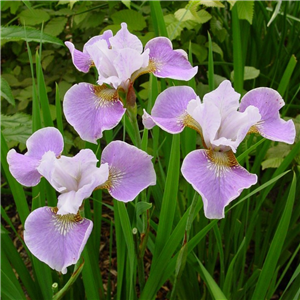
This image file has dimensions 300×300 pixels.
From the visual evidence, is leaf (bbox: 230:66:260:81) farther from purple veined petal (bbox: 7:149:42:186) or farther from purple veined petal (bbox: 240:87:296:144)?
purple veined petal (bbox: 7:149:42:186)

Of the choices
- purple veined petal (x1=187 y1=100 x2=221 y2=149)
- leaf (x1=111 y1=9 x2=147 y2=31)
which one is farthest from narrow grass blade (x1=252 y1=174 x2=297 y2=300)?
leaf (x1=111 y1=9 x2=147 y2=31)

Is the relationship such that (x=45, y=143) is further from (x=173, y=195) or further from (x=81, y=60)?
(x=173, y=195)

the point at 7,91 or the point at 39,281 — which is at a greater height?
the point at 7,91

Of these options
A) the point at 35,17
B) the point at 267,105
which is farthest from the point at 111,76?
the point at 35,17

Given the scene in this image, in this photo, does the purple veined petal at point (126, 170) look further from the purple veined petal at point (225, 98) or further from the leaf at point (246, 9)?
the leaf at point (246, 9)

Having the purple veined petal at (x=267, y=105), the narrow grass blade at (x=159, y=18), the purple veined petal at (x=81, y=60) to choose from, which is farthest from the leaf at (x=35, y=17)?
the purple veined petal at (x=267, y=105)

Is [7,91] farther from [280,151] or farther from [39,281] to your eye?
[280,151]

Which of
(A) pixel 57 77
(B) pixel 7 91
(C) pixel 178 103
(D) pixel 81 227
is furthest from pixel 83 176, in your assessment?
(A) pixel 57 77
